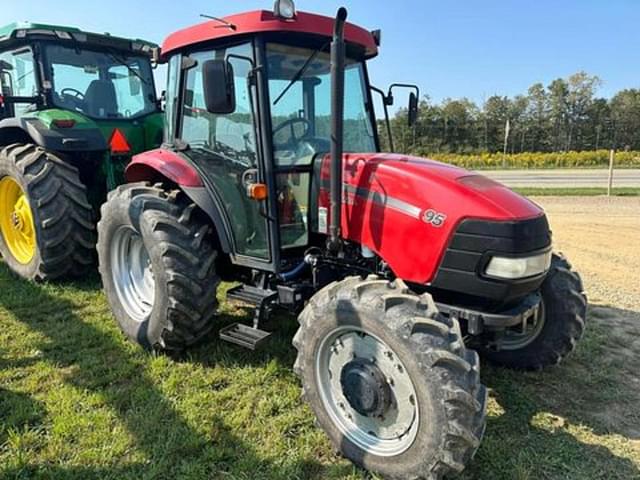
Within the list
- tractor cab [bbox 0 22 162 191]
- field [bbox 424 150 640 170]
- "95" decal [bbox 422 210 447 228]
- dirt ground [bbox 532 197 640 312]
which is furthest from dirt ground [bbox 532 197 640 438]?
field [bbox 424 150 640 170]

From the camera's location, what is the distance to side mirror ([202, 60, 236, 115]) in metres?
2.73

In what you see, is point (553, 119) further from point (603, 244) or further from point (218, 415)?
point (218, 415)

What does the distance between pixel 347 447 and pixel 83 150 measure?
4.02m

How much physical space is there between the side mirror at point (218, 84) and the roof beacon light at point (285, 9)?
42cm

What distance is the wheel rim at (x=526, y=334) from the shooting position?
331 centimetres

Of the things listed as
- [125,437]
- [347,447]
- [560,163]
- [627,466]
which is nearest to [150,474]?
[125,437]

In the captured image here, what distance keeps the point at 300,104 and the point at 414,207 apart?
43.6 inches

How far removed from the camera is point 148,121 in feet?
18.7

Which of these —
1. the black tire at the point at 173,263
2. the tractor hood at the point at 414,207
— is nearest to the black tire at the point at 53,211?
the black tire at the point at 173,263

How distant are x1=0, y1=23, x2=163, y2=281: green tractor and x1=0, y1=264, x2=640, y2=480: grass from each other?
3.76 feet

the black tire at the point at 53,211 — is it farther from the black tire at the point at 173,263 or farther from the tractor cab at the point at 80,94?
the black tire at the point at 173,263

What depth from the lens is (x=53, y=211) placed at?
4707mm

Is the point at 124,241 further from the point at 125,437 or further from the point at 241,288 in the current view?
the point at 125,437

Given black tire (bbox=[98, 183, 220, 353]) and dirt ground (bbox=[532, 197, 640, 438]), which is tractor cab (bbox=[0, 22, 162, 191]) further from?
dirt ground (bbox=[532, 197, 640, 438])
